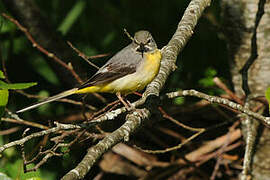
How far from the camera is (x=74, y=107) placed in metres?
5.87

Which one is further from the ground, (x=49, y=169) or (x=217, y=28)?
(x=217, y=28)

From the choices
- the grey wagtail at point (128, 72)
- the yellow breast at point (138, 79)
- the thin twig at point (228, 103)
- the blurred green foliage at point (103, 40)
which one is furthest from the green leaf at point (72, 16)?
the thin twig at point (228, 103)

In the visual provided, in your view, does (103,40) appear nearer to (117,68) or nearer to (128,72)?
(117,68)

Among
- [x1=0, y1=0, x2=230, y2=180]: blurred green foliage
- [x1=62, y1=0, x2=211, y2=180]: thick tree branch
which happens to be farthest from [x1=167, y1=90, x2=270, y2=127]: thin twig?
[x1=0, y1=0, x2=230, y2=180]: blurred green foliage

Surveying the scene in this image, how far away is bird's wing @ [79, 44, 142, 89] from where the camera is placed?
392cm

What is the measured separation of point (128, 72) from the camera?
399cm

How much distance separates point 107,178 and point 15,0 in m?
2.52

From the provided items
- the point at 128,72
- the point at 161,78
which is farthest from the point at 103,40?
the point at 161,78

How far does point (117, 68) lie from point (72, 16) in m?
2.07

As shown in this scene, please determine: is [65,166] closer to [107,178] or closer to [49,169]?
[49,169]

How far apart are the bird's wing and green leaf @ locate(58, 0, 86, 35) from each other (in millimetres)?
1810

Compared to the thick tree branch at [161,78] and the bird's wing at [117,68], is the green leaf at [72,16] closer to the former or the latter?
the bird's wing at [117,68]

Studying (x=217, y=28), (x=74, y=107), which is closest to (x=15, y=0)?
(x=74, y=107)

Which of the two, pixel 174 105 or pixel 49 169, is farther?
pixel 174 105
